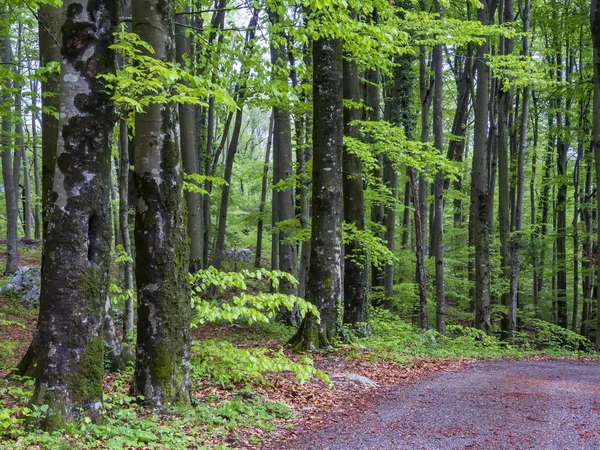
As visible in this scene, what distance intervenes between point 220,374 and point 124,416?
1.42 metres

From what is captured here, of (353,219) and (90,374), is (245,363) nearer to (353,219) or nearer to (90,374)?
(90,374)

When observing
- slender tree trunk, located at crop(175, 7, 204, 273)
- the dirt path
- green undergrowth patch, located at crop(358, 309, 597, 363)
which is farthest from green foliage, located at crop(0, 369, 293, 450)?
slender tree trunk, located at crop(175, 7, 204, 273)

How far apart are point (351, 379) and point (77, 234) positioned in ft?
16.1

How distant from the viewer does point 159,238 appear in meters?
4.84

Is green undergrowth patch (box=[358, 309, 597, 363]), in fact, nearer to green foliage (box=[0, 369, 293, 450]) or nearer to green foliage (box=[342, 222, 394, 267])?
green foliage (box=[342, 222, 394, 267])

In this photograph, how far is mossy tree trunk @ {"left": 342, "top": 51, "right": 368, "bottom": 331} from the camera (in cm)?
1084

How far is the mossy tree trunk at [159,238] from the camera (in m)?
4.76

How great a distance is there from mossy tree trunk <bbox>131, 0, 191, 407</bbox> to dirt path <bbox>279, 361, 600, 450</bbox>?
1.47m

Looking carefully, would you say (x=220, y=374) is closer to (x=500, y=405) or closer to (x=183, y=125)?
(x=500, y=405)

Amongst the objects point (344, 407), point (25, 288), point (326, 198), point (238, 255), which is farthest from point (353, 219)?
point (238, 255)

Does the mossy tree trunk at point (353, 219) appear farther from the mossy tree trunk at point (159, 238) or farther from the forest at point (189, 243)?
the mossy tree trunk at point (159, 238)

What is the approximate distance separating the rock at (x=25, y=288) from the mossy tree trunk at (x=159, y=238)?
1182cm

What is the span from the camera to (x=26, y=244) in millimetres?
27203

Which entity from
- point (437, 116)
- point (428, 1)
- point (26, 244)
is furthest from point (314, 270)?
point (26, 244)
